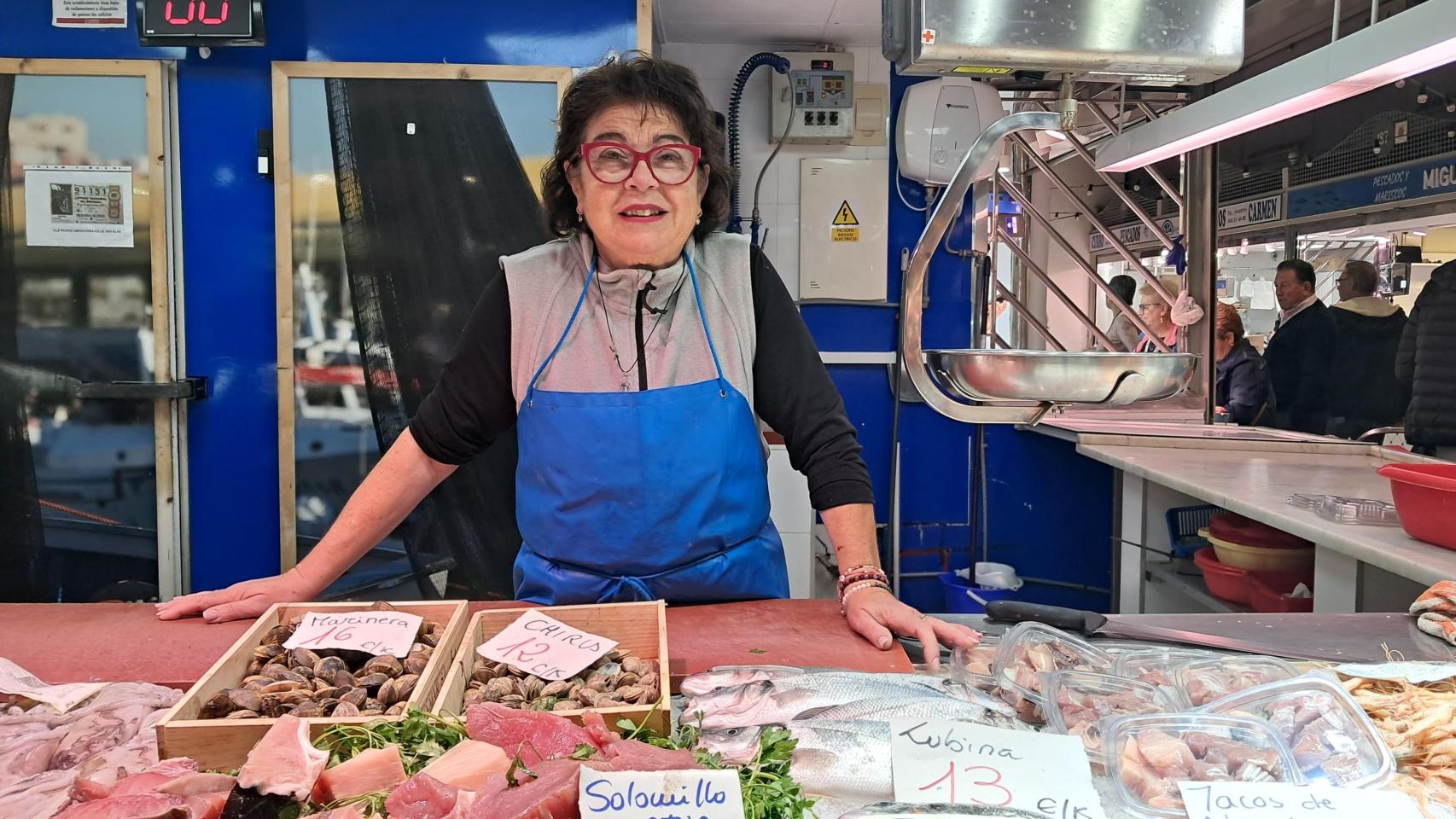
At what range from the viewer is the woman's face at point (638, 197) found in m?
2.13

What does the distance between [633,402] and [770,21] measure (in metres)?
3.74

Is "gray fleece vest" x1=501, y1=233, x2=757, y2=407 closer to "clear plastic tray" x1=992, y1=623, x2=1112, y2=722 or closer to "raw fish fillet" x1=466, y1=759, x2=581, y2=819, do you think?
"clear plastic tray" x1=992, y1=623, x2=1112, y2=722

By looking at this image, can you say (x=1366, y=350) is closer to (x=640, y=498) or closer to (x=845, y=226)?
(x=845, y=226)

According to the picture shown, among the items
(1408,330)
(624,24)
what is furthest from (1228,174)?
(624,24)

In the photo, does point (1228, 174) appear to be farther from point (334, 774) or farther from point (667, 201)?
point (334, 774)

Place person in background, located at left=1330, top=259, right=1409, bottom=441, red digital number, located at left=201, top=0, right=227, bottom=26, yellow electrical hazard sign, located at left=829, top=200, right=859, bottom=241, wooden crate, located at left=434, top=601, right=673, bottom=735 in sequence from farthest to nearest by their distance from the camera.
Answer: person in background, located at left=1330, top=259, right=1409, bottom=441 → yellow electrical hazard sign, located at left=829, top=200, right=859, bottom=241 → red digital number, located at left=201, top=0, right=227, bottom=26 → wooden crate, located at left=434, top=601, right=673, bottom=735

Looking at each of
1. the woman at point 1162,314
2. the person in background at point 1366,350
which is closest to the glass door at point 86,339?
the woman at point 1162,314

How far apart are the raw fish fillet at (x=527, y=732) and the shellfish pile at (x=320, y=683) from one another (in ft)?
0.51

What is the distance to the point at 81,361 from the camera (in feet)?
12.8

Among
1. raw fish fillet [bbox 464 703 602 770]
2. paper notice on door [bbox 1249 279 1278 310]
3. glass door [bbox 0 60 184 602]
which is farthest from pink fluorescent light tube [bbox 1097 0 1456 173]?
paper notice on door [bbox 1249 279 1278 310]

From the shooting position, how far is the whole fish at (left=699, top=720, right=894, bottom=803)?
1156 millimetres

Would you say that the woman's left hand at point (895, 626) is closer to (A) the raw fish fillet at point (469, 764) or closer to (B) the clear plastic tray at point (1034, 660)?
(B) the clear plastic tray at point (1034, 660)

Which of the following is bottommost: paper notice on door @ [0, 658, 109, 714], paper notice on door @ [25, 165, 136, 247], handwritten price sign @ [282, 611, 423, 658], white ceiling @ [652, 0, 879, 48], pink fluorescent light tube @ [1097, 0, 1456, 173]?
paper notice on door @ [0, 658, 109, 714]

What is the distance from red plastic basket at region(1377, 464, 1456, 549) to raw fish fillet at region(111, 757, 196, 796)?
291cm
